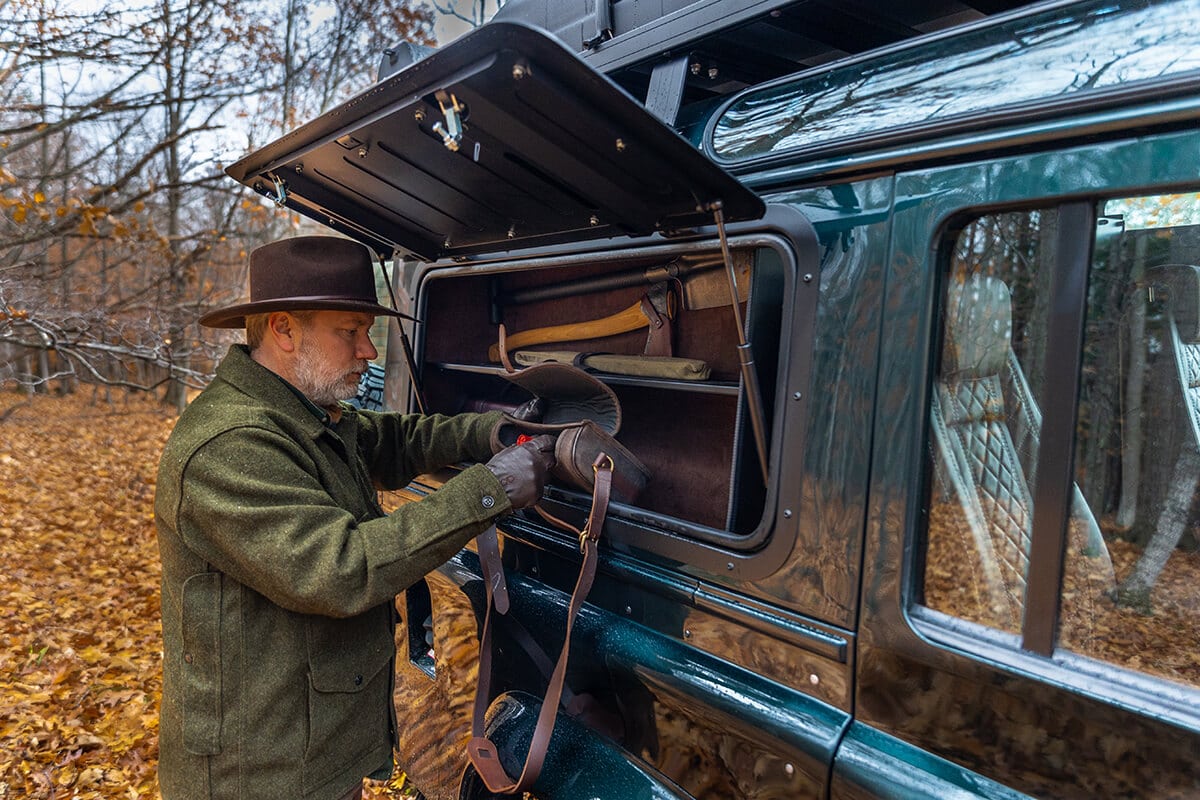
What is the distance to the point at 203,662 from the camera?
1.71m

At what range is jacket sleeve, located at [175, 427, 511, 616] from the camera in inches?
61.8

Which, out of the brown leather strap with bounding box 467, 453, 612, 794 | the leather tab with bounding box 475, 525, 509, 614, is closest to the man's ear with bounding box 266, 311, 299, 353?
the leather tab with bounding box 475, 525, 509, 614

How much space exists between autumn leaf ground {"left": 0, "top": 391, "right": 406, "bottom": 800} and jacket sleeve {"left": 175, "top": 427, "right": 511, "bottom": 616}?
2.12 meters

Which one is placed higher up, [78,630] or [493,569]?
[493,569]

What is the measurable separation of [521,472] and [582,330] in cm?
98

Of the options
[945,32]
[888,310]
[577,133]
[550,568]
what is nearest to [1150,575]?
[888,310]

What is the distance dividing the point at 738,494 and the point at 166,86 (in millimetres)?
7313

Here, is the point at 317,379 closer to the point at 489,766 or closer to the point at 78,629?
the point at 489,766

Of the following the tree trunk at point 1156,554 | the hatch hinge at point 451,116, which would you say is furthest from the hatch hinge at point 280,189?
the tree trunk at point 1156,554

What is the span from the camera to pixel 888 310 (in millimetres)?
1378

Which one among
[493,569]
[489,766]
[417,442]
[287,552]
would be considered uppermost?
[417,442]

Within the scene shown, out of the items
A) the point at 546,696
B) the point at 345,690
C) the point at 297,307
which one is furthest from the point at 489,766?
the point at 297,307

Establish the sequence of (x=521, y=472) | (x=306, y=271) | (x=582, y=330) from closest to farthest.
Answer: (x=521, y=472), (x=306, y=271), (x=582, y=330)

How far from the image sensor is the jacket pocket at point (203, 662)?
5.56 feet
